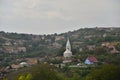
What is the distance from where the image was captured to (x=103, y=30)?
169 meters

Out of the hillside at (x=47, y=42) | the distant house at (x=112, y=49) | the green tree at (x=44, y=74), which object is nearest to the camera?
the green tree at (x=44, y=74)

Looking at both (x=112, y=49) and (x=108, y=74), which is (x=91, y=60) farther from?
(x=108, y=74)

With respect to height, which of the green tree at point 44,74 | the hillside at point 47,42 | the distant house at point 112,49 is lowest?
the green tree at point 44,74

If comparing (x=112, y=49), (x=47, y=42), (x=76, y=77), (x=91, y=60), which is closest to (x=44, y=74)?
(x=76, y=77)

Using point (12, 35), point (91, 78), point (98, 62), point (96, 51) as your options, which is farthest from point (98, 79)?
point (12, 35)

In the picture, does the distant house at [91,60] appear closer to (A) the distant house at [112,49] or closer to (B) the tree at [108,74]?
(A) the distant house at [112,49]

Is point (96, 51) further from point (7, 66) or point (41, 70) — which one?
point (41, 70)

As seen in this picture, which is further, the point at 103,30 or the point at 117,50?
the point at 103,30

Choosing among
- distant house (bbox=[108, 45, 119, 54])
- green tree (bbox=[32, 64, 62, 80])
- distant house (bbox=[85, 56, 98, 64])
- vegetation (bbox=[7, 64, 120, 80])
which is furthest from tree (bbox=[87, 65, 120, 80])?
distant house (bbox=[108, 45, 119, 54])

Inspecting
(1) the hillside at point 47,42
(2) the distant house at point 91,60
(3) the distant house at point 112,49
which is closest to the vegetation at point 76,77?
(2) the distant house at point 91,60

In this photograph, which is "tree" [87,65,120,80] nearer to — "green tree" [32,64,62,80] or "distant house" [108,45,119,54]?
"green tree" [32,64,62,80]

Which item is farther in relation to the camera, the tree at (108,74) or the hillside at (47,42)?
the hillside at (47,42)

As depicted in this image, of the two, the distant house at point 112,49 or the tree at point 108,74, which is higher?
the distant house at point 112,49

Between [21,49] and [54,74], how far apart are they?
305 ft
